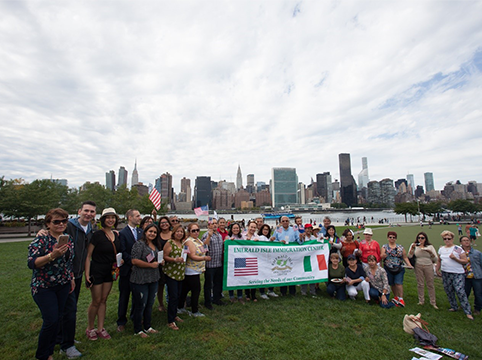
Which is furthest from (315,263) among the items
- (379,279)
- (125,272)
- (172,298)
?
(125,272)

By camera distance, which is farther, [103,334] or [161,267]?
[161,267]

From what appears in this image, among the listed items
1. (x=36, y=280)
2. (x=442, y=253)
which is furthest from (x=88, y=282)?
(x=442, y=253)

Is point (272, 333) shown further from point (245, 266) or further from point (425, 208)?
point (425, 208)

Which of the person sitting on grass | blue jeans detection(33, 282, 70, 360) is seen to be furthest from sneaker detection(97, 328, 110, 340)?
the person sitting on grass

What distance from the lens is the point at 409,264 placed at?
6.49 m

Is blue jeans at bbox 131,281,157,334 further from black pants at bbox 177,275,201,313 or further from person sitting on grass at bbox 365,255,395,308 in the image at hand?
person sitting on grass at bbox 365,255,395,308

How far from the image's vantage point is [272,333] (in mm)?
4801

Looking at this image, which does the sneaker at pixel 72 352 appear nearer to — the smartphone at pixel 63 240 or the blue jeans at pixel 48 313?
the blue jeans at pixel 48 313

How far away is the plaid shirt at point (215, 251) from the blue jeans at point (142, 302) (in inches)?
63.5

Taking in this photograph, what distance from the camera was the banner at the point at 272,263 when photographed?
636 cm

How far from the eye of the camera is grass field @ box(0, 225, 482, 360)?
4.10 metres

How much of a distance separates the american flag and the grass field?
0.75m

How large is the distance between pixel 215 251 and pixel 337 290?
355 cm

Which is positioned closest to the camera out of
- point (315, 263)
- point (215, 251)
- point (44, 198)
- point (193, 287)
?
point (193, 287)
